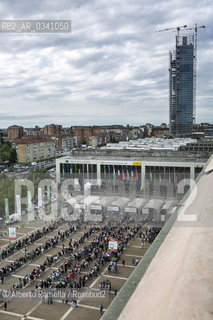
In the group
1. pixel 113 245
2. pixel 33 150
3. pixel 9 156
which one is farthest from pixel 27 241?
pixel 33 150

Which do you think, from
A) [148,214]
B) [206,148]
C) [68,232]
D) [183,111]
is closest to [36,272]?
[68,232]

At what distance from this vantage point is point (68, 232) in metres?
24.5

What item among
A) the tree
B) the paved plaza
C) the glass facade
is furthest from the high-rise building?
the paved plaza

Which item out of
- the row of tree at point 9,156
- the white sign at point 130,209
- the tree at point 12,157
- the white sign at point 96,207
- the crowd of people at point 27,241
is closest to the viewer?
the crowd of people at point 27,241

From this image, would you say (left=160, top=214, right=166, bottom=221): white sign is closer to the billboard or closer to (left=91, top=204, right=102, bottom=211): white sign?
(left=91, top=204, right=102, bottom=211): white sign

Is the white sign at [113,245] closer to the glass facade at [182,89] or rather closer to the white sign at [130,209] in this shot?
the white sign at [130,209]

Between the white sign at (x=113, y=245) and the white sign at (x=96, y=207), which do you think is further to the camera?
the white sign at (x=96, y=207)

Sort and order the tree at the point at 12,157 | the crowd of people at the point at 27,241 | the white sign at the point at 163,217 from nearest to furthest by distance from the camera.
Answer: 1. the crowd of people at the point at 27,241
2. the white sign at the point at 163,217
3. the tree at the point at 12,157

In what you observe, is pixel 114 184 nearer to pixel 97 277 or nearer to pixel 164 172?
pixel 164 172

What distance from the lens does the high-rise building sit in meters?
147

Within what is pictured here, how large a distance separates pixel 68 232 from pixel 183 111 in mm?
136191

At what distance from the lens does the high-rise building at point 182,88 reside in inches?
5787

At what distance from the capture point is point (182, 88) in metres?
149

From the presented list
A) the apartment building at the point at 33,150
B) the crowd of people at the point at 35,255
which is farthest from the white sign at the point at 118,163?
the apartment building at the point at 33,150
